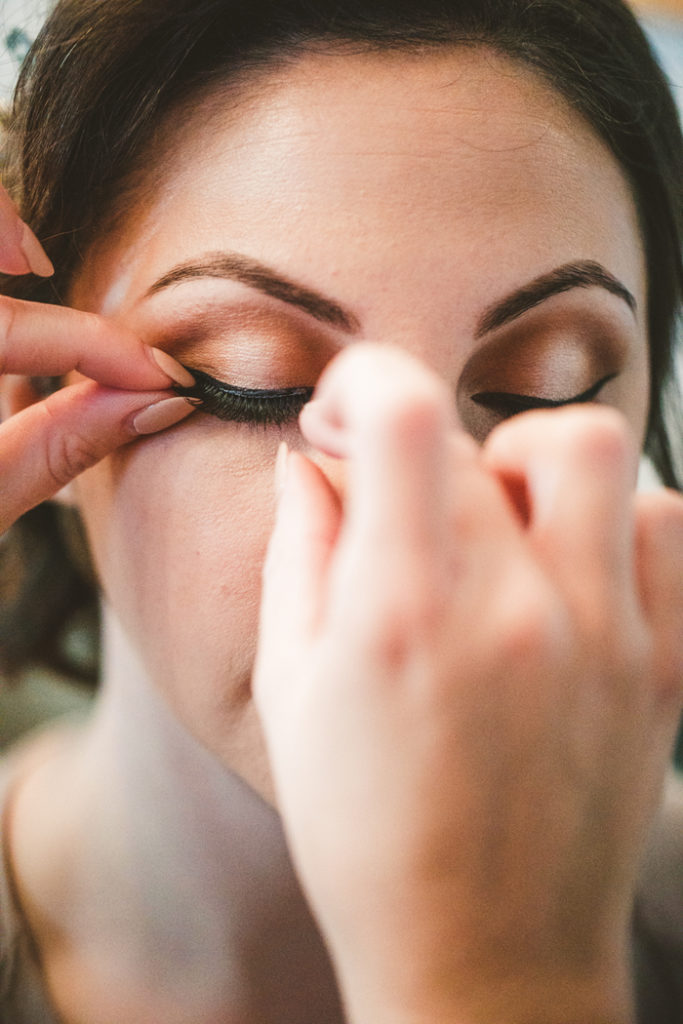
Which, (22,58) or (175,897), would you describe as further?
(175,897)

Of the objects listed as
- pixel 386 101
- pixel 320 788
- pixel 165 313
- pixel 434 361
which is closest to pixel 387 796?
pixel 320 788

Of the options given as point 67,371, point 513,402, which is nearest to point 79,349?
point 67,371

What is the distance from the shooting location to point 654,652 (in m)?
0.46

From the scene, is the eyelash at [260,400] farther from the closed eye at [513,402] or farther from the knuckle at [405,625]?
the knuckle at [405,625]

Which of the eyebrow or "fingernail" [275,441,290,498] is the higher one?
the eyebrow

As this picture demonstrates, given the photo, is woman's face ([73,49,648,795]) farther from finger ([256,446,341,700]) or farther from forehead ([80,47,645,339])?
finger ([256,446,341,700])

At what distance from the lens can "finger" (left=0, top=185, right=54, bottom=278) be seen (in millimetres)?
Result: 675

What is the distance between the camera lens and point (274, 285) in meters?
0.65

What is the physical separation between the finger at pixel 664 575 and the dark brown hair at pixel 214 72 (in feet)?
1.73

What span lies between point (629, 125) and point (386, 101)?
334 mm

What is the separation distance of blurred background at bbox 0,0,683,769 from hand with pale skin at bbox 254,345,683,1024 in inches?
28.4

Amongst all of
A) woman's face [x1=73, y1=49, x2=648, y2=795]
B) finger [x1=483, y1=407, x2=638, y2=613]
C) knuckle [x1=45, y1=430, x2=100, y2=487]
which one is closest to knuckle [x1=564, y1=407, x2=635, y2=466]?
finger [x1=483, y1=407, x2=638, y2=613]

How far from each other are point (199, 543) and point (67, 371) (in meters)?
0.22

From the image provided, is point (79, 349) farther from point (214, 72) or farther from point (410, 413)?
point (410, 413)
